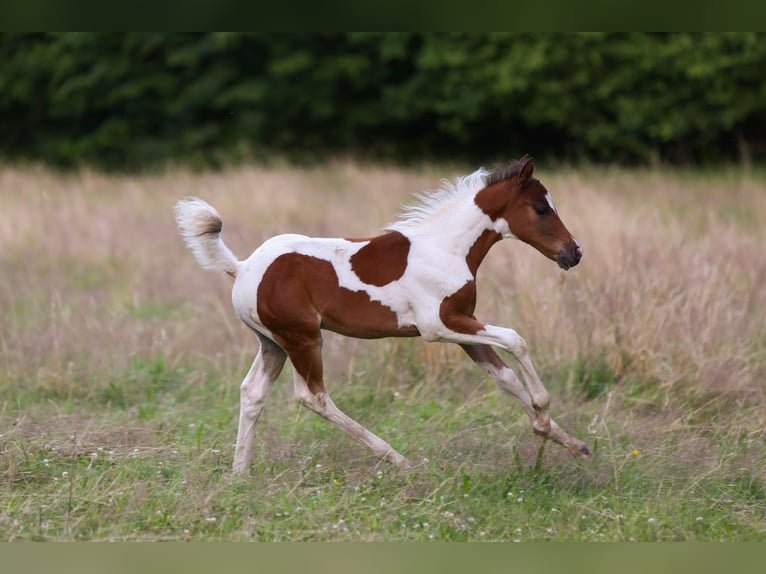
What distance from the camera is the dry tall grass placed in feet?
20.7

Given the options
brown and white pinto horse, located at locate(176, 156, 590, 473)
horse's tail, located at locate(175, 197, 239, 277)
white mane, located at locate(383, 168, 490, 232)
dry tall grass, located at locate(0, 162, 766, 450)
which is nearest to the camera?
brown and white pinto horse, located at locate(176, 156, 590, 473)

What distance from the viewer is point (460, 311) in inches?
179

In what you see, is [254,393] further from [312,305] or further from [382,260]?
[382,260]

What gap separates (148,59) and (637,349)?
745 inches

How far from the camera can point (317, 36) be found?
70.5 ft

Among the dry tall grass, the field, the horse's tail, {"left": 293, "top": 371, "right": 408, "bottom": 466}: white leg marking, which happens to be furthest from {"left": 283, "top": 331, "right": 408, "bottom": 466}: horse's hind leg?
the dry tall grass

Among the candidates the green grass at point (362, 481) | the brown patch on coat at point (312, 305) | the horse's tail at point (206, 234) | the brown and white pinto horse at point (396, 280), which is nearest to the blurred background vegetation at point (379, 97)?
the green grass at point (362, 481)

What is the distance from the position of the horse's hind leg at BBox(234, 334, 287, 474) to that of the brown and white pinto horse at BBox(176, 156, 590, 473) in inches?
0.4

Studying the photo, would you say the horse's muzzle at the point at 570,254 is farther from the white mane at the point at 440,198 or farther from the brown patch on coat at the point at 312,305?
the brown patch on coat at the point at 312,305

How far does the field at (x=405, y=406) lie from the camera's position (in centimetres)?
440

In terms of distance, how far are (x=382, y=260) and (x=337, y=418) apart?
31.9 inches

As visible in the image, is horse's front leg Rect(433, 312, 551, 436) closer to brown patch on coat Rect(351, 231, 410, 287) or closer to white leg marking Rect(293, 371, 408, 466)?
brown patch on coat Rect(351, 231, 410, 287)

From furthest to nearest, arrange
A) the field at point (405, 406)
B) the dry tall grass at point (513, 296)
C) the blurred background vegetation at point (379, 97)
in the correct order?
the blurred background vegetation at point (379, 97)
the dry tall grass at point (513, 296)
the field at point (405, 406)

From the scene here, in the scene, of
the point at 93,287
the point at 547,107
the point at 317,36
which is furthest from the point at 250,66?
the point at 93,287
